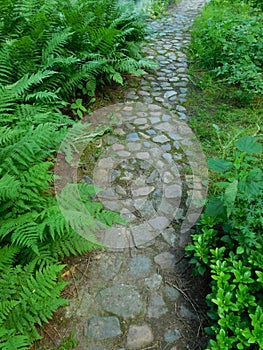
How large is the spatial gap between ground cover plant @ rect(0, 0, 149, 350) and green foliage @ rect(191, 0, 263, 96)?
1.18 m

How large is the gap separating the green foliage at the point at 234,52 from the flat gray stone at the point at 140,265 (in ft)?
9.23

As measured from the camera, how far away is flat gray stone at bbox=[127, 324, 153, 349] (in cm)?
197

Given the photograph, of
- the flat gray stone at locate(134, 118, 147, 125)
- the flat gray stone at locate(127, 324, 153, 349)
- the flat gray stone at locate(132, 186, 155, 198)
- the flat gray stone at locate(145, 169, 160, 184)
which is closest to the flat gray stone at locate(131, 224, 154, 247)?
the flat gray stone at locate(132, 186, 155, 198)

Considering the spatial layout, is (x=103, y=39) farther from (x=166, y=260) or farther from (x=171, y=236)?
(x=166, y=260)

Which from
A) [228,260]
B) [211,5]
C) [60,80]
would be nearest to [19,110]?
[60,80]

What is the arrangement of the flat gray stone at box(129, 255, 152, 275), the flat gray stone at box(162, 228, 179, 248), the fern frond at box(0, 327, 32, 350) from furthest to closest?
the flat gray stone at box(162, 228, 179, 248) → the flat gray stone at box(129, 255, 152, 275) → the fern frond at box(0, 327, 32, 350)

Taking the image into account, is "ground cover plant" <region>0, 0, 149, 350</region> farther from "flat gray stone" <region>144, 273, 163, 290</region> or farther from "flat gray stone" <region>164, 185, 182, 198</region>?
"flat gray stone" <region>164, 185, 182, 198</region>

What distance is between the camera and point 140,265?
95.6 inches

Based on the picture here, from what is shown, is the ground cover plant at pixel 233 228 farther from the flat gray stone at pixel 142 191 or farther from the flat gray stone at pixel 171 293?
the flat gray stone at pixel 142 191

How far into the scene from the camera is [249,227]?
Result: 2.15 metres

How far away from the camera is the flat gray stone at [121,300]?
2.13 m

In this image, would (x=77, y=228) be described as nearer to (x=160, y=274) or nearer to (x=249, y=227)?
(x=160, y=274)

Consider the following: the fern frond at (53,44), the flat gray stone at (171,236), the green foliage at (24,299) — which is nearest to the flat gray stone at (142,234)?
the flat gray stone at (171,236)

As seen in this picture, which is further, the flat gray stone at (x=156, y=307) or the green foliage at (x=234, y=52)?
the green foliage at (x=234, y=52)
